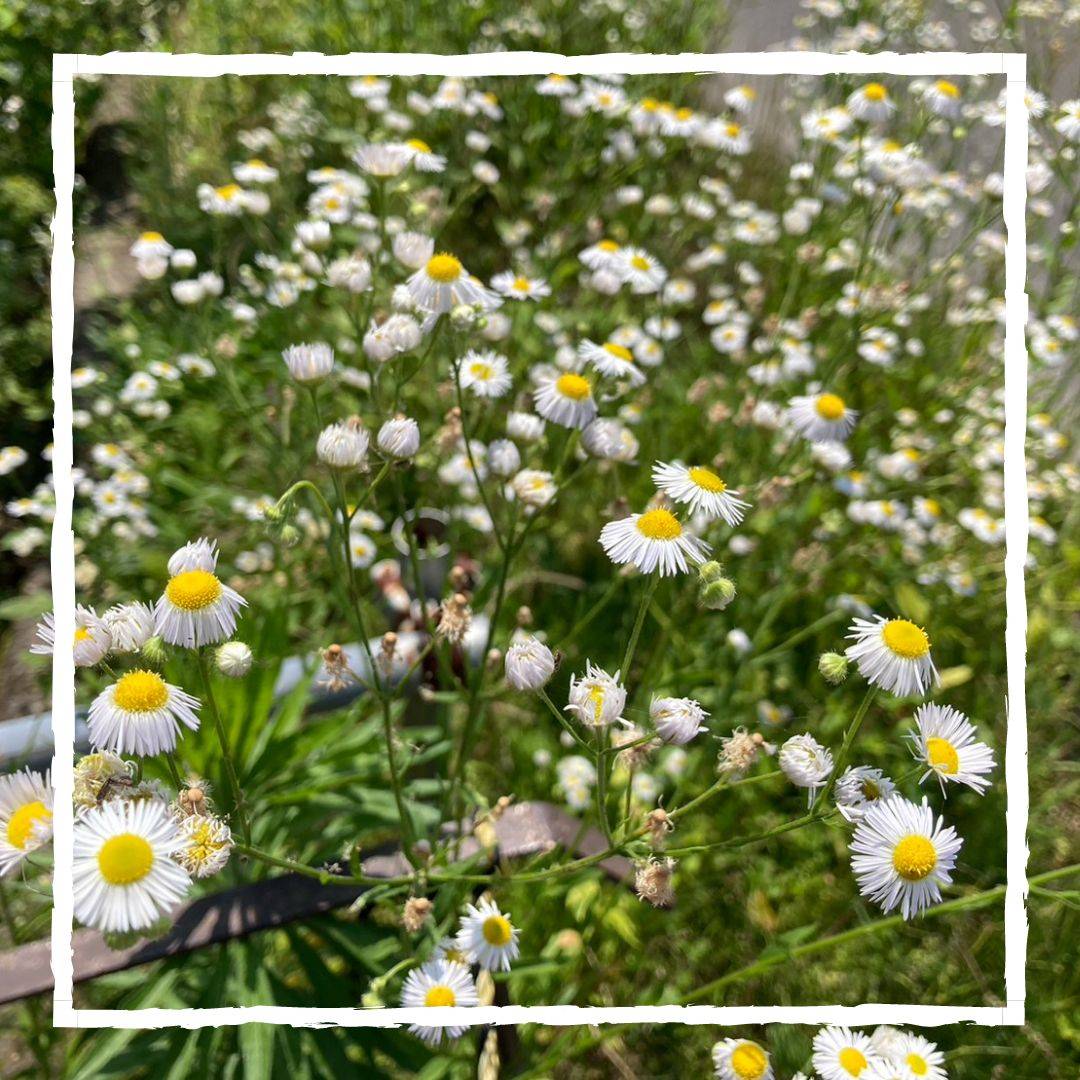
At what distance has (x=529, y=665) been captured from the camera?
66 centimetres

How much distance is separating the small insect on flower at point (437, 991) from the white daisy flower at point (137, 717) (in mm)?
343

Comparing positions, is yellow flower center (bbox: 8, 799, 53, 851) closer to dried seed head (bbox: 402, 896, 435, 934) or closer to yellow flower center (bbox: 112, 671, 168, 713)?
yellow flower center (bbox: 112, 671, 168, 713)

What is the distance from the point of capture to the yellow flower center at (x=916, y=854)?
60cm

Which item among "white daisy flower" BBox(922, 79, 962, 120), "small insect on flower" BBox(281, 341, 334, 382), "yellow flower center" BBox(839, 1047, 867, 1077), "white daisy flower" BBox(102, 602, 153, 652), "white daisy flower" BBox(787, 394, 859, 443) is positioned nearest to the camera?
"white daisy flower" BBox(102, 602, 153, 652)

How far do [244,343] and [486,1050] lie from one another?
5.87 feet

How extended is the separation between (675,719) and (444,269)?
52cm

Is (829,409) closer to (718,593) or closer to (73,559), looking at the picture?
(718,593)

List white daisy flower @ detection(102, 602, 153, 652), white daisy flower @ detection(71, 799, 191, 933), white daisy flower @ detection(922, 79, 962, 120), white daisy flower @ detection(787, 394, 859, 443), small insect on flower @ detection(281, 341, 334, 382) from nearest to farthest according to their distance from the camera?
1. white daisy flower @ detection(71, 799, 191, 933)
2. white daisy flower @ detection(102, 602, 153, 652)
3. small insect on flower @ detection(281, 341, 334, 382)
4. white daisy flower @ detection(787, 394, 859, 443)
5. white daisy flower @ detection(922, 79, 962, 120)

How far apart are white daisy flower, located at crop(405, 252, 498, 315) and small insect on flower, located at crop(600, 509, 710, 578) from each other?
347 mm

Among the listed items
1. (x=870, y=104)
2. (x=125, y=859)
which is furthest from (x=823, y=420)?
(x=125, y=859)

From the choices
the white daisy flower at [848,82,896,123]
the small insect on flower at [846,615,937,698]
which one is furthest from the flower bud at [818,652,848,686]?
the white daisy flower at [848,82,896,123]

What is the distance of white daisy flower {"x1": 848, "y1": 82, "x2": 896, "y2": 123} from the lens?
1.60 metres

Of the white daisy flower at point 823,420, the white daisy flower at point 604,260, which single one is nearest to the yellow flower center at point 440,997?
the white daisy flower at point 823,420

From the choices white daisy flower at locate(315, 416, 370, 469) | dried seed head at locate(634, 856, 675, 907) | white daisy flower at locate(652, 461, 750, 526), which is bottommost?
dried seed head at locate(634, 856, 675, 907)
